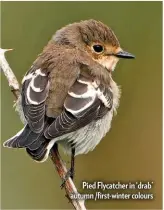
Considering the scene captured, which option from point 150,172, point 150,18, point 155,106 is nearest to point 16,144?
point 150,172

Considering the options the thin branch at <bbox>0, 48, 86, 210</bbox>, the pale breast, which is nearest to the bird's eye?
the pale breast

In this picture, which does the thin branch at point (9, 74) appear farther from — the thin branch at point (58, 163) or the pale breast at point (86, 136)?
the pale breast at point (86, 136)

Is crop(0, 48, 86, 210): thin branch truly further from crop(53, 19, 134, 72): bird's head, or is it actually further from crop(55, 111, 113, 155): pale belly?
crop(53, 19, 134, 72): bird's head

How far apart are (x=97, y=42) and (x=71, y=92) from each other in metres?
0.85

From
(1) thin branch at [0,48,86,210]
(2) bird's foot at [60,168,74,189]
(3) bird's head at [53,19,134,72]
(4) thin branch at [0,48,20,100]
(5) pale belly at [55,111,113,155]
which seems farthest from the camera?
(3) bird's head at [53,19,134,72]

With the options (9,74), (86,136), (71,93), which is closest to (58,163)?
(86,136)

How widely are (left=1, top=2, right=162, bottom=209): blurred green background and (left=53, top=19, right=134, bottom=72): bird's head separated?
73 centimetres

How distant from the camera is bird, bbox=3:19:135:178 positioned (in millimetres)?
5082

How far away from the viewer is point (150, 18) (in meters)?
7.17

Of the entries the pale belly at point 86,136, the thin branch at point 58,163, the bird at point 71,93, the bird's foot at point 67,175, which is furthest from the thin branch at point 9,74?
the bird's foot at point 67,175

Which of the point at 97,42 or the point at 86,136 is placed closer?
the point at 86,136

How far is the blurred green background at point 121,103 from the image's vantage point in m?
6.36

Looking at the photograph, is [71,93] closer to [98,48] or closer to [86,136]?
[86,136]

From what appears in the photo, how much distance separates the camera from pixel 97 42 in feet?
19.6
